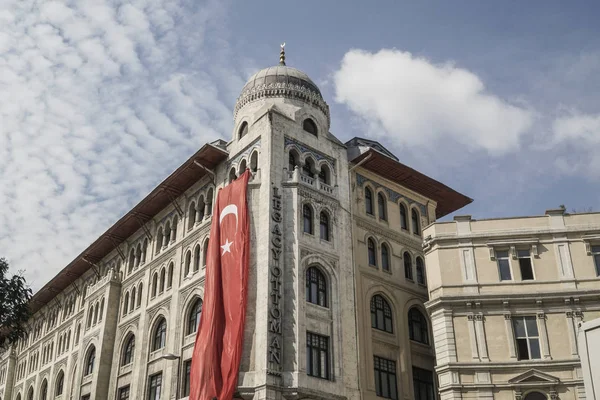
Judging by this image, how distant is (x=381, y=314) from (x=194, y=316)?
11.1 metres

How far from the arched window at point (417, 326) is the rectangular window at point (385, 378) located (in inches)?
114

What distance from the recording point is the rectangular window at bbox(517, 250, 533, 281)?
36812 millimetres

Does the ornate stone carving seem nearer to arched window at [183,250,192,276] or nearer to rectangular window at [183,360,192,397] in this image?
arched window at [183,250,192,276]

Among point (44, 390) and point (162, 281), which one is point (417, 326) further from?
point (44, 390)

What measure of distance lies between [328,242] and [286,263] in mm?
3786

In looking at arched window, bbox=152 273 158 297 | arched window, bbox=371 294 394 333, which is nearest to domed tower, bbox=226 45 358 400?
arched window, bbox=371 294 394 333

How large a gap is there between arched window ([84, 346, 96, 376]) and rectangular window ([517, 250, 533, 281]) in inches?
1249

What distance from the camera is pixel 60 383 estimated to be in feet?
192

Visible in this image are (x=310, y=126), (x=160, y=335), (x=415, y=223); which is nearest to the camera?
(x=310, y=126)

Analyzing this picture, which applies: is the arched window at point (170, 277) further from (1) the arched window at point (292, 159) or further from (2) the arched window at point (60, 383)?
(2) the arched window at point (60, 383)

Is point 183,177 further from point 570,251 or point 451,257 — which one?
point 570,251

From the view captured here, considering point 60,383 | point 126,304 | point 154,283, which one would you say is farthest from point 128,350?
point 60,383

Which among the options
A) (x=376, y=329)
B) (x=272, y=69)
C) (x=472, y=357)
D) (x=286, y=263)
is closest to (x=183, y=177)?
(x=272, y=69)

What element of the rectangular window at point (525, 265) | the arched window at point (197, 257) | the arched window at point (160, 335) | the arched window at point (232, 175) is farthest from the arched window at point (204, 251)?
the rectangular window at point (525, 265)
